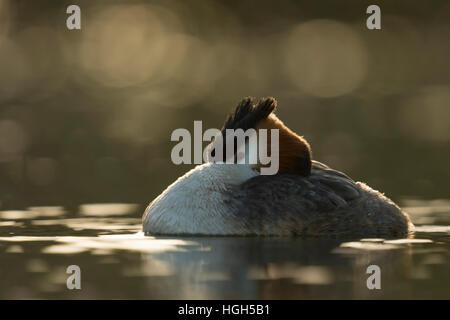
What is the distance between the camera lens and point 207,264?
11852mm

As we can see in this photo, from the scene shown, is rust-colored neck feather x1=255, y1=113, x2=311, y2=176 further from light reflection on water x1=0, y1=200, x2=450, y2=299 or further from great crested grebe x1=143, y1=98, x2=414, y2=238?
light reflection on water x1=0, y1=200, x2=450, y2=299

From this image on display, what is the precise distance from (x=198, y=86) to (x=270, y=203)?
31.3 meters

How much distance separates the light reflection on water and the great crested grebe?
0.28m

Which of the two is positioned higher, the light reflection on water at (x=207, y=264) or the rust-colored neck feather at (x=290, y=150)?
the rust-colored neck feather at (x=290, y=150)

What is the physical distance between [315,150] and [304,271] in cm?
1285

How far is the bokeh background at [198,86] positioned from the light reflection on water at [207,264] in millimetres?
3346

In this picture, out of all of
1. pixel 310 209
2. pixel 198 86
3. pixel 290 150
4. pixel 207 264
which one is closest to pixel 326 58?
pixel 198 86

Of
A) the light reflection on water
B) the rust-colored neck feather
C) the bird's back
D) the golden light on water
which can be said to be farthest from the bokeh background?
the rust-colored neck feather

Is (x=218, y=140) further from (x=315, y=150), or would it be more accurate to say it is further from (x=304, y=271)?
(x=315, y=150)

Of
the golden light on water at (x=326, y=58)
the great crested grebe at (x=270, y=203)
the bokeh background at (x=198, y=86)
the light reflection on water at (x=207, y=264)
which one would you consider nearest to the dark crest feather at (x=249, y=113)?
the great crested grebe at (x=270, y=203)

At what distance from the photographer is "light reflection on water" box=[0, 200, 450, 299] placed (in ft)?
34.5

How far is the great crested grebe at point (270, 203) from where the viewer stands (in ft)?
45.4

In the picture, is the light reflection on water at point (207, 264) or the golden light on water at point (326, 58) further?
the golden light on water at point (326, 58)

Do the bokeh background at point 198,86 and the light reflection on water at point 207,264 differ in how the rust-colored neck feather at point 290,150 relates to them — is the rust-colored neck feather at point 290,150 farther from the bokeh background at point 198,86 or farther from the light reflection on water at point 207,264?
the bokeh background at point 198,86
